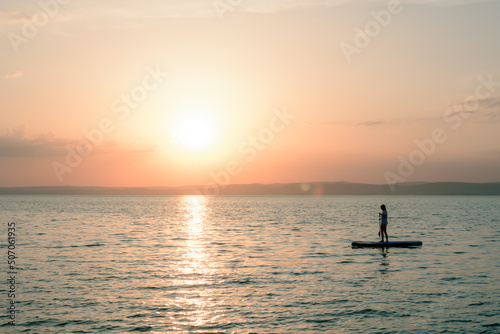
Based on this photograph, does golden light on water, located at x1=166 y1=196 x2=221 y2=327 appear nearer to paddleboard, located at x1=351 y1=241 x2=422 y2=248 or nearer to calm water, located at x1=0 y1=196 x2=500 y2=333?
calm water, located at x1=0 y1=196 x2=500 y2=333

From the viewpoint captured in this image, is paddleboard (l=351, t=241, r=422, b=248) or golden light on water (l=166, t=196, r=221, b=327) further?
paddleboard (l=351, t=241, r=422, b=248)

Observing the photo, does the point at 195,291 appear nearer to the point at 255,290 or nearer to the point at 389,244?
the point at 255,290

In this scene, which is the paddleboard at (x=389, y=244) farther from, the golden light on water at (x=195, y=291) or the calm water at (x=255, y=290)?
the golden light on water at (x=195, y=291)

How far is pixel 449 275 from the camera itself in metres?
31.5

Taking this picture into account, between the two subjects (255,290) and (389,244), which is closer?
(255,290)

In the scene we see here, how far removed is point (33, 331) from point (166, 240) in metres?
38.0

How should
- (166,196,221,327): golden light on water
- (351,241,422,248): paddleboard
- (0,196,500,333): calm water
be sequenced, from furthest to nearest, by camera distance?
(351,241,422,248): paddleboard < (166,196,221,327): golden light on water < (0,196,500,333): calm water

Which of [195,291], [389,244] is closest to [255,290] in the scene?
[195,291]

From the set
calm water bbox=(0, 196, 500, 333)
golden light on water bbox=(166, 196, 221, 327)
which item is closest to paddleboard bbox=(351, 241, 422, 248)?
calm water bbox=(0, 196, 500, 333)

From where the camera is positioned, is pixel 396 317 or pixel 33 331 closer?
pixel 33 331

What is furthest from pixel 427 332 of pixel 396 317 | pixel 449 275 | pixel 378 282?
pixel 449 275

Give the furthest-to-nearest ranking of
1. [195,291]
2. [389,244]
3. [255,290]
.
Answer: [389,244]
[255,290]
[195,291]

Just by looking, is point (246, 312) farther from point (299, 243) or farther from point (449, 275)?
point (299, 243)

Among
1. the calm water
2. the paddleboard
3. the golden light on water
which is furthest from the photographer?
the paddleboard
